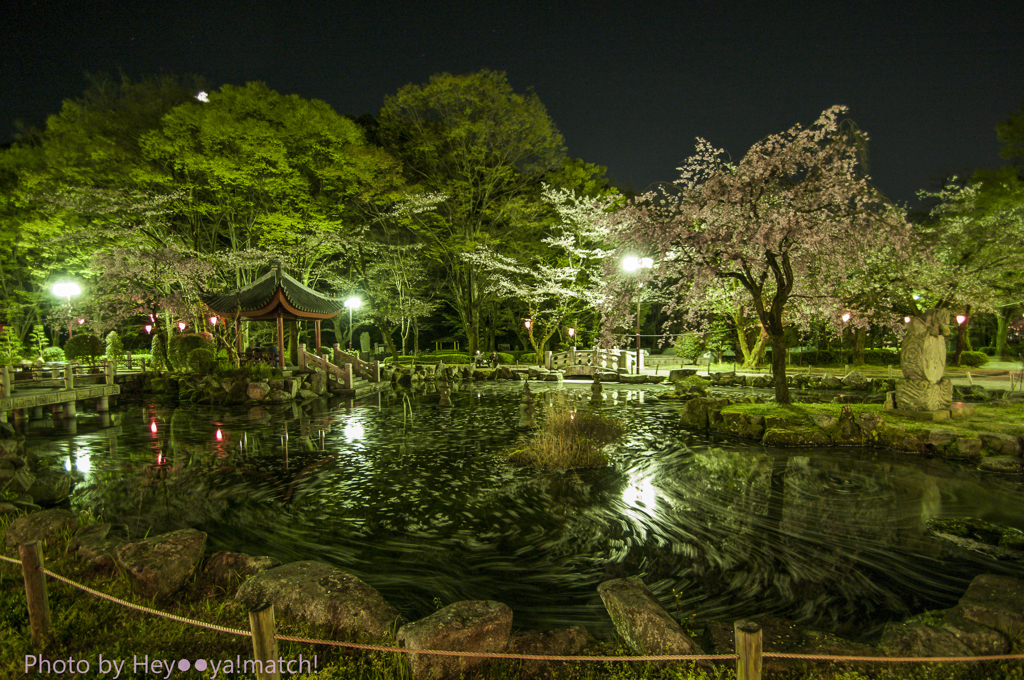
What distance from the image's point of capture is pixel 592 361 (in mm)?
27859

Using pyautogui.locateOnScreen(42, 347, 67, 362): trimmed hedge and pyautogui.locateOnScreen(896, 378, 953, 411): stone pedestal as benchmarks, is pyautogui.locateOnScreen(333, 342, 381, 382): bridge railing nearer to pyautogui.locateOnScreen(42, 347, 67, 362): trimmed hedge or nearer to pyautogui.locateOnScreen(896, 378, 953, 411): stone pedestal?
pyautogui.locateOnScreen(42, 347, 67, 362): trimmed hedge

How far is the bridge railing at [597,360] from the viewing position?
2619 cm

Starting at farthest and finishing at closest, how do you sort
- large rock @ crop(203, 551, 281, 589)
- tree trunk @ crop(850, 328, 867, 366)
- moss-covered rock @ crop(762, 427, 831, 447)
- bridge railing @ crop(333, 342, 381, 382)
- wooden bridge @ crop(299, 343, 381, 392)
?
tree trunk @ crop(850, 328, 867, 366) → bridge railing @ crop(333, 342, 381, 382) → wooden bridge @ crop(299, 343, 381, 392) → moss-covered rock @ crop(762, 427, 831, 447) → large rock @ crop(203, 551, 281, 589)

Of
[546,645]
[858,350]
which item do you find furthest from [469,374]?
[546,645]

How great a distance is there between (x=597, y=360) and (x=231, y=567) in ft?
76.2

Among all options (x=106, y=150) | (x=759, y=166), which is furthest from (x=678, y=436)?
(x=106, y=150)

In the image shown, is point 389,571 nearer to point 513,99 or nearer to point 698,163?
point 698,163

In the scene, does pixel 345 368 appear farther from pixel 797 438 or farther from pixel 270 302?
pixel 797 438

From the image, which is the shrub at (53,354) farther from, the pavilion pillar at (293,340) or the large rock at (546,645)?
the large rock at (546,645)

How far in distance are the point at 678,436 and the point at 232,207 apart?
2325 cm

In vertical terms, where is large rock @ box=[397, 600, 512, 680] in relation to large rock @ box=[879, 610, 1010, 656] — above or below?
above

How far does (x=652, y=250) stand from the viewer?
13.8m

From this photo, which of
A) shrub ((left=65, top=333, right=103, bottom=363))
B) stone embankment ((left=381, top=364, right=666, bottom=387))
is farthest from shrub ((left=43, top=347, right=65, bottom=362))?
stone embankment ((left=381, top=364, right=666, bottom=387))

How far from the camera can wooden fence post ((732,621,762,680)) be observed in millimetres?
2604
